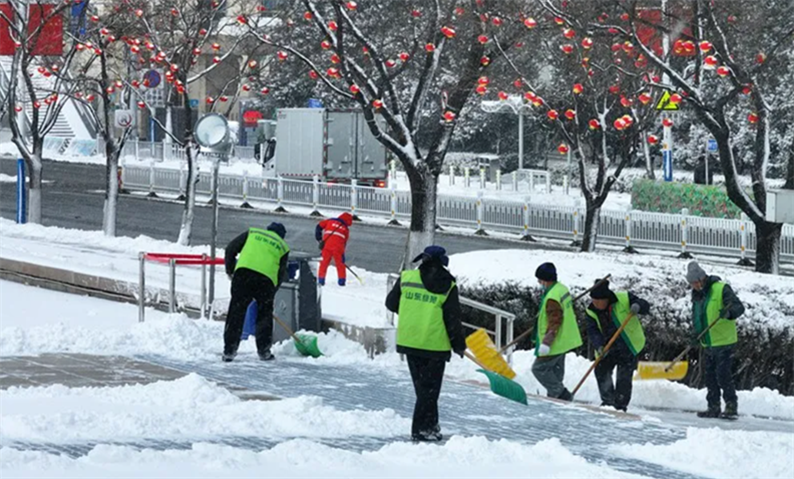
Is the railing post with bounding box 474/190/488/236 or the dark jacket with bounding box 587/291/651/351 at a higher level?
the railing post with bounding box 474/190/488/236

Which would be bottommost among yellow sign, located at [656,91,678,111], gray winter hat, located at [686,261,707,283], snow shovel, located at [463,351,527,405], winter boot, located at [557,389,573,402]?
winter boot, located at [557,389,573,402]

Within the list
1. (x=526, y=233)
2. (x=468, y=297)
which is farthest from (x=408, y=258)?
(x=526, y=233)

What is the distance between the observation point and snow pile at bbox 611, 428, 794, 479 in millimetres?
9750

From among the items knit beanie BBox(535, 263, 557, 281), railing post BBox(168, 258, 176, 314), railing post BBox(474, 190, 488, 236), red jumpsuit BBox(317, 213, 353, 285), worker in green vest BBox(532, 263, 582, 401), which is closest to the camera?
knit beanie BBox(535, 263, 557, 281)

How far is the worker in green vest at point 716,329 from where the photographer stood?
13.5m

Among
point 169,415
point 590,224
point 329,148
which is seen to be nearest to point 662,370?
point 169,415

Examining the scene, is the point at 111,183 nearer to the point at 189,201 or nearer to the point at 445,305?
the point at 189,201

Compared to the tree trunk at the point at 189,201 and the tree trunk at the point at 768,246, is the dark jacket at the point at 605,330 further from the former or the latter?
the tree trunk at the point at 189,201

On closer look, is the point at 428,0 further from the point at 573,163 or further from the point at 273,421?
the point at 573,163

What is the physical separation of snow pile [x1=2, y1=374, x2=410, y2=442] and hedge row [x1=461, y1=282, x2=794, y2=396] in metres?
5.37

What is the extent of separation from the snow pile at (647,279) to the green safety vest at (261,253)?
351cm

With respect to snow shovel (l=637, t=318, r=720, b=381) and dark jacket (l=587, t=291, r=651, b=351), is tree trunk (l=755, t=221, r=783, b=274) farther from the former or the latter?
dark jacket (l=587, t=291, r=651, b=351)

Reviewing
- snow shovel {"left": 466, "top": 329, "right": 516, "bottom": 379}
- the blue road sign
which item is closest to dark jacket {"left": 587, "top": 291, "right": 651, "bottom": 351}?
snow shovel {"left": 466, "top": 329, "right": 516, "bottom": 379}

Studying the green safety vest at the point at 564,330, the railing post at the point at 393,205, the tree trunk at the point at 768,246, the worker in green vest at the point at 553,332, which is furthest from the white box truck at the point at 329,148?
the green safety vest at the point at 564,330
